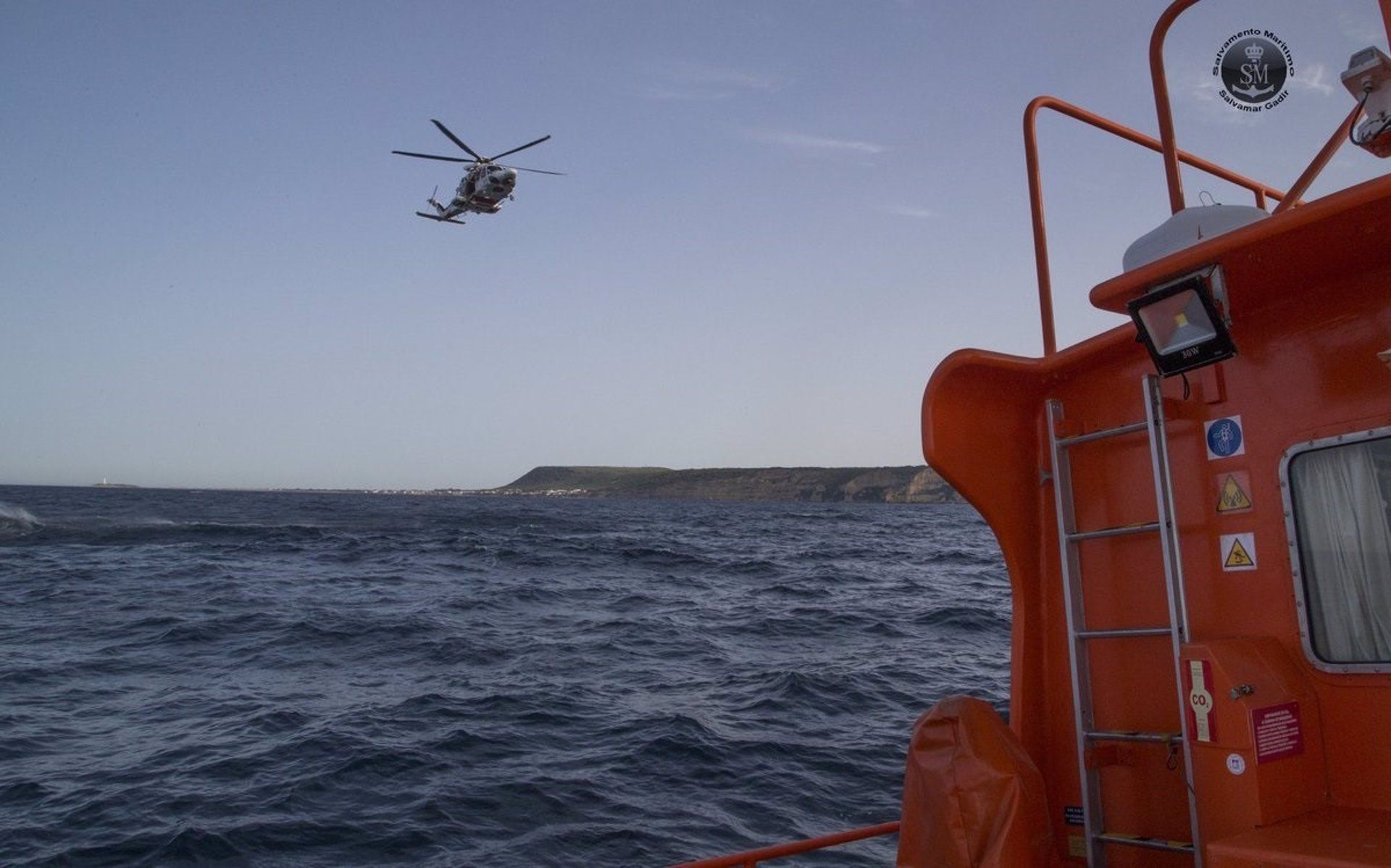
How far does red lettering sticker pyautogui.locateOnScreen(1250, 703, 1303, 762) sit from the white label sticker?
2.21 ft

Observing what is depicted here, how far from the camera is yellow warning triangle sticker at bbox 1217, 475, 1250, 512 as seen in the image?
4191mm

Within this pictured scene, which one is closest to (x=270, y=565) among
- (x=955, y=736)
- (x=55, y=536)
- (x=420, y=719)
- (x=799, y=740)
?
(x=55, y=536)

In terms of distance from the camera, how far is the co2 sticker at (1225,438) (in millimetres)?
4238

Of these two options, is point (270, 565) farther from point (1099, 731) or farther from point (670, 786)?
point (1099, 731)

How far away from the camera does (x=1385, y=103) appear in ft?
12.0

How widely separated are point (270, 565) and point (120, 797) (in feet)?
90.8

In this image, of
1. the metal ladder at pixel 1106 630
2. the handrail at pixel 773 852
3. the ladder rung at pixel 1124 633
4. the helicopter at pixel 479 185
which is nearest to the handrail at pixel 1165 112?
the metal ladder at pixel 1106 630

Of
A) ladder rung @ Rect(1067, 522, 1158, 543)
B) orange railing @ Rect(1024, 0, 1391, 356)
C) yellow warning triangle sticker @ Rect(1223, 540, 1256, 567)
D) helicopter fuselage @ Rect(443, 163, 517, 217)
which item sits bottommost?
yellow warning triangle sticker @ Rect(1223, 540, 1256, 567)

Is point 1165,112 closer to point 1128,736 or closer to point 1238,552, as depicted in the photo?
point 1238,552

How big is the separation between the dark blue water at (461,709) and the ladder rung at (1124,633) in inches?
183

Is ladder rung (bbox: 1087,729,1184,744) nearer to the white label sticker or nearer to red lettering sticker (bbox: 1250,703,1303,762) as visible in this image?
red lettering sticker (bbox: 1250,703,1303,762)

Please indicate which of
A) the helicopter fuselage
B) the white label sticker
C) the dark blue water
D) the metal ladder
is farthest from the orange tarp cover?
the helicopter fuselage

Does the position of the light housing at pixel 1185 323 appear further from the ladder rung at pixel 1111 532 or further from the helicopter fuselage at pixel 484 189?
the helicopter fuselage at pixel 484 189

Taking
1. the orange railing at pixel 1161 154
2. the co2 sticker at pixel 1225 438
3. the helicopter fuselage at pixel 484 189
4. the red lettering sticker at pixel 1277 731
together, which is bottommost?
the red lettering sticker at pixel 1277 731
